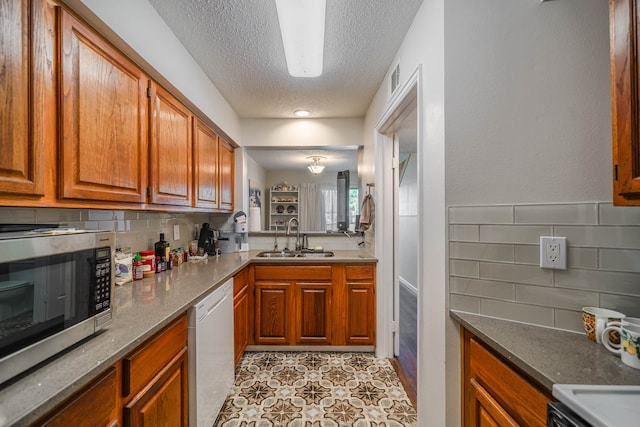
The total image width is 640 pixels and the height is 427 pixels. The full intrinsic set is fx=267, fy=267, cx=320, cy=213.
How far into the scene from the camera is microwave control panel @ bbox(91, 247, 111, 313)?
860mm

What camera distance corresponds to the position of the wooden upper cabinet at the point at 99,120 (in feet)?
3.13

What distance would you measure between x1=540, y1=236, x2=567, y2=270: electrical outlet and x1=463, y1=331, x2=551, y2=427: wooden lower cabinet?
15.9 inches

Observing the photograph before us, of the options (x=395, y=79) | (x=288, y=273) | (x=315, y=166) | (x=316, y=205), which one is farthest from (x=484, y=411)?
(x=316, y=205)

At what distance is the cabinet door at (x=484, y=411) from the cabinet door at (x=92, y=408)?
1239mm

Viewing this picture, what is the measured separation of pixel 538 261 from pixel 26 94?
185 cm

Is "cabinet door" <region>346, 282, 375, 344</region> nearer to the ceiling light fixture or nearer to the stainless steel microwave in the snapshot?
the stainless steel microwave

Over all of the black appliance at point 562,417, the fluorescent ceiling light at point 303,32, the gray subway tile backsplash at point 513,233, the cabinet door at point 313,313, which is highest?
the fluorescent ceiling light at point 303,32

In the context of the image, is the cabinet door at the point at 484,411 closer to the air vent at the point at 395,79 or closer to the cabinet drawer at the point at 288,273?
the cabinet drawer at the point at 288,273

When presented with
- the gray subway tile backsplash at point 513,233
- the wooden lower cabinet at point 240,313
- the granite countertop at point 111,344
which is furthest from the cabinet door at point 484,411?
the wooden lower cabinet at point 240,313

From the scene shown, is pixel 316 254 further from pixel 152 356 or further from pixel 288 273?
pixel 152 356

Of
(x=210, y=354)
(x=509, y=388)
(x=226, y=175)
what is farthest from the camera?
(x=226, y=175)

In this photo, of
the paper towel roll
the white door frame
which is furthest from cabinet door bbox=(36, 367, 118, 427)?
the paper towel roll

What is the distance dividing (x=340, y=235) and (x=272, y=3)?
221 cm

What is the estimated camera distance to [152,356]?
3.33ft
